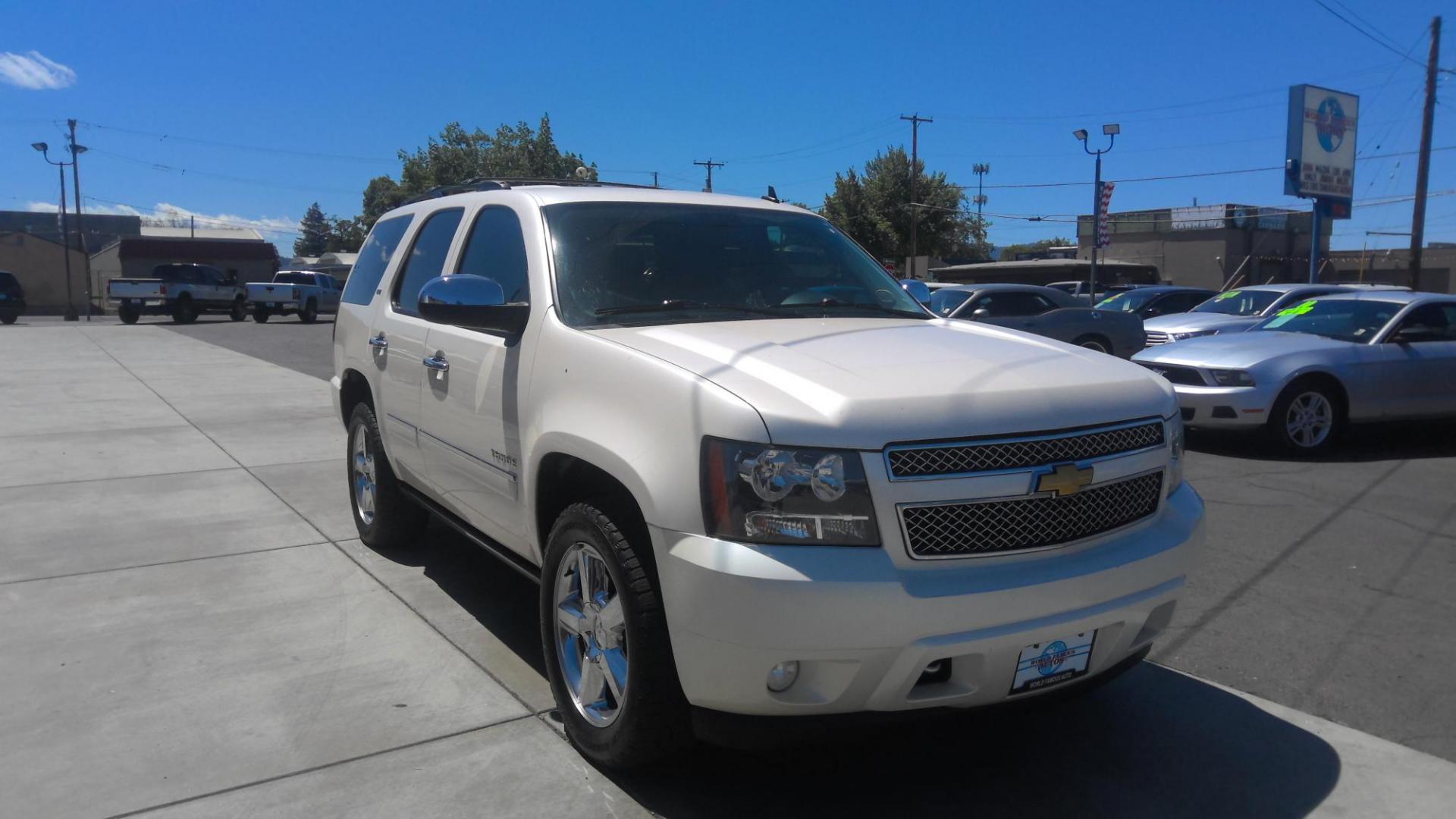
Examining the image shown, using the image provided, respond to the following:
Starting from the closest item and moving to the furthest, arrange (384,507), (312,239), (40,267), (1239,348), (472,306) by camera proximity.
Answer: (472,306), (384,507), (1239,348), (40,267), (312,239)

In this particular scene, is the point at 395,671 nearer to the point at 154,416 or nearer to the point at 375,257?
the point at 375,257

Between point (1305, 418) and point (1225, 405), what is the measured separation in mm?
724

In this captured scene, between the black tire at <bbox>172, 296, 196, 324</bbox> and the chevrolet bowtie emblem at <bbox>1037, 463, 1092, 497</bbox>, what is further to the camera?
the black tire at <bbox>172, 296, 196, 324</bbox>

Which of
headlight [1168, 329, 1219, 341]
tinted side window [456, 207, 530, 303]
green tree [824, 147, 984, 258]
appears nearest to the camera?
tinted side window [456, 207, 530, 303]

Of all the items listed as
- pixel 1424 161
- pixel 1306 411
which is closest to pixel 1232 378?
pixel 1306 411

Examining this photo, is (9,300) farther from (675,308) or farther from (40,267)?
(675,308)

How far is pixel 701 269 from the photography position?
421 cm

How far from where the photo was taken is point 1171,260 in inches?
2239

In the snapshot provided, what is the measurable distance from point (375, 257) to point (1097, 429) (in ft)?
13.9

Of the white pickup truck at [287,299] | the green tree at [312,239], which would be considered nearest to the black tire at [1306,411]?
the white pickup truck at [287,299]

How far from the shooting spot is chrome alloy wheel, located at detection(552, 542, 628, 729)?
10.7 ft

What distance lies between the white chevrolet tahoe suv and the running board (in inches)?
1.5

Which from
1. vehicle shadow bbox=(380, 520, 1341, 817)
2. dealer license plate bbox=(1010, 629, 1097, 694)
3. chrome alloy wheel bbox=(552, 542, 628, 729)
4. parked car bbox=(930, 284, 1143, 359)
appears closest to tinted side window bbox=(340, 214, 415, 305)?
chrome alloy wheel bbox=(552, 542, 628, 729)

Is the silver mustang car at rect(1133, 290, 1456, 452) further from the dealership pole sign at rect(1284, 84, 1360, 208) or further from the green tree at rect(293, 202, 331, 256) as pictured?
the green tree at rect(293, 202, 331, 256)
